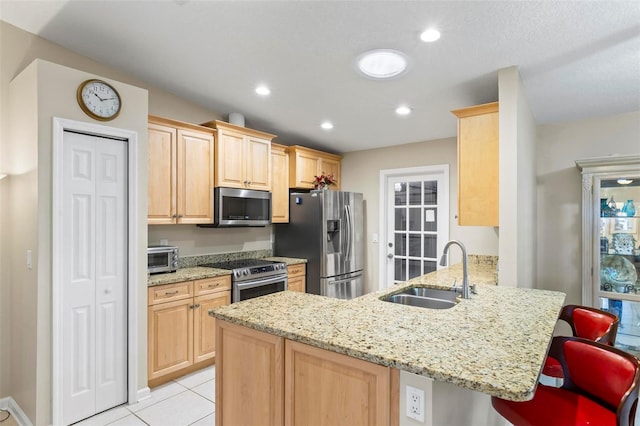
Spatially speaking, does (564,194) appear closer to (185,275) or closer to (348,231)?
(348,231)

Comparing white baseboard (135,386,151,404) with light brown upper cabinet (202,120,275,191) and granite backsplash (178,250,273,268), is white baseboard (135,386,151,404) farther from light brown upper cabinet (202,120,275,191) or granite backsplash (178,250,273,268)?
light brown upper cabinet (202,120,275,191)

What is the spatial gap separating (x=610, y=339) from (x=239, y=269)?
2.91m

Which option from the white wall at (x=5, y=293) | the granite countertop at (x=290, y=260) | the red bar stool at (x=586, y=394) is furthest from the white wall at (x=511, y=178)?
the white wall at (x=5, y=293)

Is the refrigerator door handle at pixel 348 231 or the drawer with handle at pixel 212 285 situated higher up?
the refrigerator door handle at pixel 348 231

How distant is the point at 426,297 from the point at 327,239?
1966mm

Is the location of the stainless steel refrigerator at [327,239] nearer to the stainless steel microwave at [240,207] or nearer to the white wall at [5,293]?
the stainless steel microwave at [240,207]

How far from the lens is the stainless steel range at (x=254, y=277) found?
3.50 metres

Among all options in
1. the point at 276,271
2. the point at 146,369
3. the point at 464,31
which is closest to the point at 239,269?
the point at 276,271

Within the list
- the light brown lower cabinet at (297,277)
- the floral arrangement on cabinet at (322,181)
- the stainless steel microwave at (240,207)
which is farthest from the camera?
the floral arrangement on cabinet at (322,181)

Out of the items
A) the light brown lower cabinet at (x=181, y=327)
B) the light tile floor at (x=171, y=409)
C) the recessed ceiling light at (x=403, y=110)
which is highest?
the recessed ceiling light at (x=403, y=110)

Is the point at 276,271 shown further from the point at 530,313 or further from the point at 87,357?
the point at 530,313

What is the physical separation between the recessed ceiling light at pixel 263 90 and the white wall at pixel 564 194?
2861mm

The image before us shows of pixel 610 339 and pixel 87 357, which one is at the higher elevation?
pixel 610 339

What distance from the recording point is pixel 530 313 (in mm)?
1838
